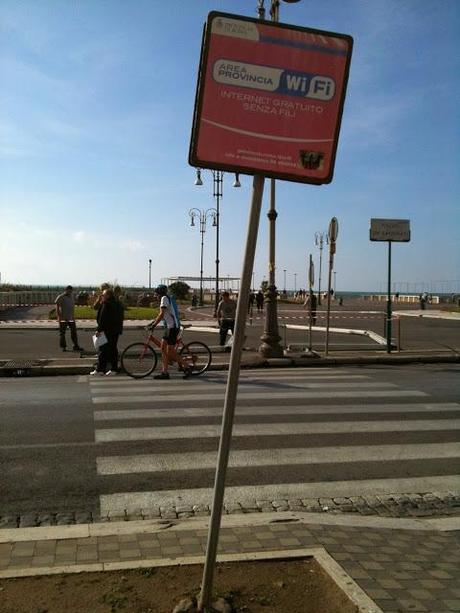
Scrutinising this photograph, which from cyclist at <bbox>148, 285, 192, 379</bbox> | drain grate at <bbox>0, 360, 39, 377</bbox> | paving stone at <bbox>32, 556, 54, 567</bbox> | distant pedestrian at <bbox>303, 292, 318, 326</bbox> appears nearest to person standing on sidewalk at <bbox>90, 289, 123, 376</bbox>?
cyclist at <bbox>148, 285, 192, 379</bbox>

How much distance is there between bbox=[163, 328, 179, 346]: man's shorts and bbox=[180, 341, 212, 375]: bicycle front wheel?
60cm

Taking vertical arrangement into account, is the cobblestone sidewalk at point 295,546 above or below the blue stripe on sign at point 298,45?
below

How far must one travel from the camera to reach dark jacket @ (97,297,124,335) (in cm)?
1262

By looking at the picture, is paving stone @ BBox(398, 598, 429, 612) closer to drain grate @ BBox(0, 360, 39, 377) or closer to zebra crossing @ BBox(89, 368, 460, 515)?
zebra crossing @ BBox(89, 368, 460, 515)

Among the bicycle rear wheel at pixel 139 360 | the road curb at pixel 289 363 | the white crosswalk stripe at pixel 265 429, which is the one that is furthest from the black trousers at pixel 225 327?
the white crosswalk stripe at pixel 265 429

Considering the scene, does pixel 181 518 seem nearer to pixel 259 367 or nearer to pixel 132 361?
pixel 132 361

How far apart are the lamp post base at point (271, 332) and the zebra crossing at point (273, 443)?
4.21 meters

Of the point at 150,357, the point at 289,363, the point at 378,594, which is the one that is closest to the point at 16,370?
the point at 150,357

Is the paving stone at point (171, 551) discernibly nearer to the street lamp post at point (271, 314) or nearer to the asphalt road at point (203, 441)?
the asphalt road at point (203, 441)

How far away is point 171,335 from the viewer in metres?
12.1

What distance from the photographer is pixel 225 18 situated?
3.01 meters

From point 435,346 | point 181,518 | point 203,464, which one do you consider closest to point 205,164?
point 181,518

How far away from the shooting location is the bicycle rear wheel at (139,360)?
12422 millimetres

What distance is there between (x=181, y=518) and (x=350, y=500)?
1501mm
